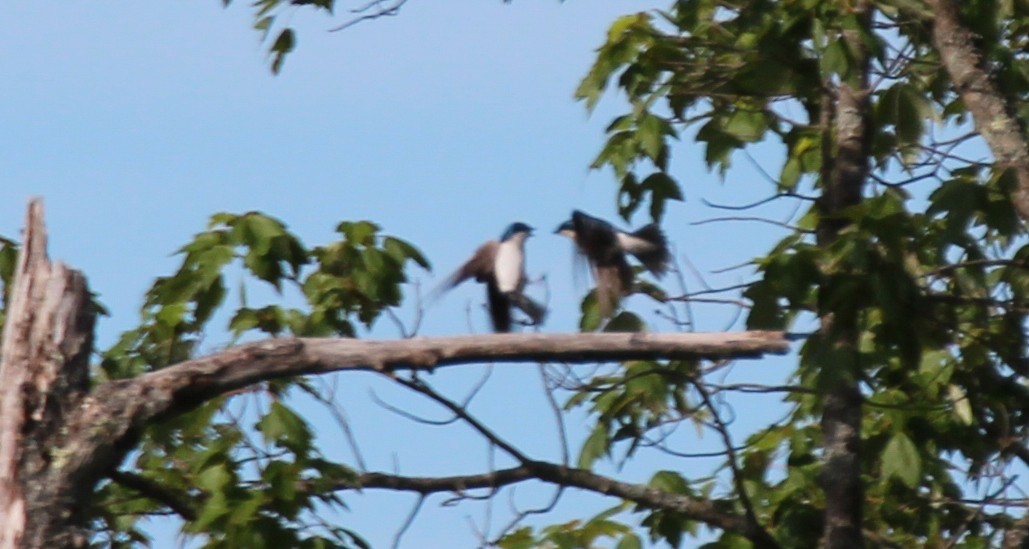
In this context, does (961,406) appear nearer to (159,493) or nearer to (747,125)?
(747,125)

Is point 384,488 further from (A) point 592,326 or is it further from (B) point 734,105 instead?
(B) point 734,105

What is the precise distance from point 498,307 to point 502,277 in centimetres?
13

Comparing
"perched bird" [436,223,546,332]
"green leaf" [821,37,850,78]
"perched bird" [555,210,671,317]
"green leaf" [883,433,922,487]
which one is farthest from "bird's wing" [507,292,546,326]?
"green leaf" [821,37,850,78]

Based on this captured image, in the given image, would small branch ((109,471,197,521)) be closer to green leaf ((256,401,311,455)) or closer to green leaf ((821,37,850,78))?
green leaf ((256,401,311,455))

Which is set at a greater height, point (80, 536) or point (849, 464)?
point (849, 464)

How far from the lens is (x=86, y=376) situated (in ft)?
13.8

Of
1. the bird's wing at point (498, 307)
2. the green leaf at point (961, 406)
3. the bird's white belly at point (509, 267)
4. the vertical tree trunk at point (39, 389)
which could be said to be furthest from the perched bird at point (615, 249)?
the vertical tree trunk at point (39, 389)

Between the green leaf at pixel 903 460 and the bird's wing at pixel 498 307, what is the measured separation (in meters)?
1.70

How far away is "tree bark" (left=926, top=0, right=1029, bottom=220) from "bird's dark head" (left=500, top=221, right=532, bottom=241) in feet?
6.31

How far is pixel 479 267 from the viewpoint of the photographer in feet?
22.4

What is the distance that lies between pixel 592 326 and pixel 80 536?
7.52 feet

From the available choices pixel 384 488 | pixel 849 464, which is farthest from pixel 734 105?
pixel 384 488

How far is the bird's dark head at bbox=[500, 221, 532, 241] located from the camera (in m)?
6.93

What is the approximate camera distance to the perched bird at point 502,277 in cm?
669
